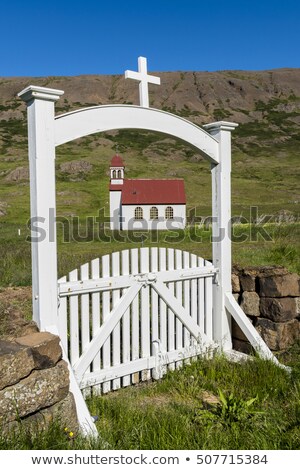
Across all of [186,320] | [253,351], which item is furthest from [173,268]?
[253,351]

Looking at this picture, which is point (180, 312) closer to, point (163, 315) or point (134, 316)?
point (163, 315)

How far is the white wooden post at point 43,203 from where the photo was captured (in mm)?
3709

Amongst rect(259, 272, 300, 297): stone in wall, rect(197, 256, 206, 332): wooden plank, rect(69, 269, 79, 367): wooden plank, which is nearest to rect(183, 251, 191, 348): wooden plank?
rect(197, 256, 206, 332): wooden plank

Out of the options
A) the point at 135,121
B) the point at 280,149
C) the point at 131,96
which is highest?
the point at 131,96

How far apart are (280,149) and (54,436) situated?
119 metres

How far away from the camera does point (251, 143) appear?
396 feet

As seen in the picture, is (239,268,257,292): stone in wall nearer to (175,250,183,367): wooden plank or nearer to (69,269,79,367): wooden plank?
(175,250,183,367): wooden plank

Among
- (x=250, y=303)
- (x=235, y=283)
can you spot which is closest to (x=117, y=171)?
(x=235, y=283)

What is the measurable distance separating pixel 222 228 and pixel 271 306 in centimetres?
120

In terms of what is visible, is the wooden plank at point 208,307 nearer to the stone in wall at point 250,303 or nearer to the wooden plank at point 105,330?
the stone in wall at point 250,303

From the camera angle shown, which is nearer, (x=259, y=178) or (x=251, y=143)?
(x=259, y=178)

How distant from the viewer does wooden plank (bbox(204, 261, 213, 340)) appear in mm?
5395

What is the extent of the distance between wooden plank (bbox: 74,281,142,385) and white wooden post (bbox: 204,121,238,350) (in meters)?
1.23

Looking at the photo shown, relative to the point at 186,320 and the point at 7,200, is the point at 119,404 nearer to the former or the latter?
the point at 186,320
